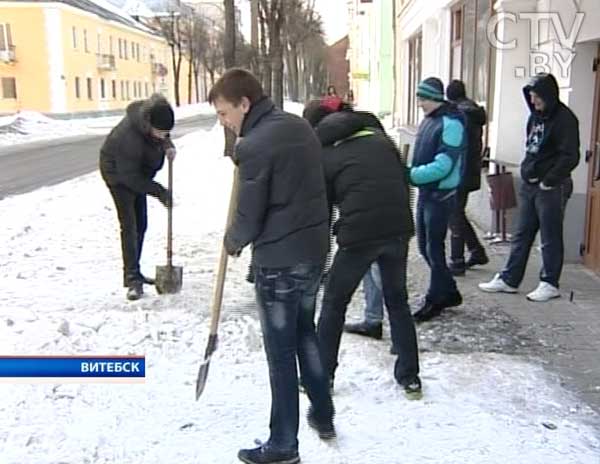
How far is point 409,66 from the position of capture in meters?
21.9

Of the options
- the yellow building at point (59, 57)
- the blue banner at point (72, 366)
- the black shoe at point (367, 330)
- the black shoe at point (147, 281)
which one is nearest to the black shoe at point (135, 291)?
the black shoe at point (147, 281)

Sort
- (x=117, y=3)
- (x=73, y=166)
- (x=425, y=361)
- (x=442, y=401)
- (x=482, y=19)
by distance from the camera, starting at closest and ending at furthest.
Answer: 1. (x=442, y=401)
2. (x=425, y=361)
3. (x=482, y=19)
4. (x=73, y=166)
5. (x=117, y=3)

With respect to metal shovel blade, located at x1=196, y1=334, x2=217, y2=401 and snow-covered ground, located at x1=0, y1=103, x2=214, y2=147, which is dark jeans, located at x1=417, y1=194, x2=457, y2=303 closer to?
metal shovel blade, located at x1=196, y1=334, x2=217, y2=401

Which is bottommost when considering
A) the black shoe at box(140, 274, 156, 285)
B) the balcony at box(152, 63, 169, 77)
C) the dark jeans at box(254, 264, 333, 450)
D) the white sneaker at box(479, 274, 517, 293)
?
the white sneaker at box(479, 274, 517, 293)

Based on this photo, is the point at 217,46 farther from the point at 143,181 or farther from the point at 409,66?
the point at 143,181

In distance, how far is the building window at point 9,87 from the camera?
1962 inches

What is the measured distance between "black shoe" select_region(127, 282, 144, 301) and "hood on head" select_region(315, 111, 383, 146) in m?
2.77

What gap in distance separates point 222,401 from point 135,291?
2.24m

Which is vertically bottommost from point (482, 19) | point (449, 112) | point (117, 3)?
point (449, 112)

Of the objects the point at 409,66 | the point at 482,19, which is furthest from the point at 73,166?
the point at 482,19

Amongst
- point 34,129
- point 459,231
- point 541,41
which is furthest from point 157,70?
point 459,231

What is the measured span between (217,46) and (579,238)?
189 ft

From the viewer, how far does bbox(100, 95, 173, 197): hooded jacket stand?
590cm

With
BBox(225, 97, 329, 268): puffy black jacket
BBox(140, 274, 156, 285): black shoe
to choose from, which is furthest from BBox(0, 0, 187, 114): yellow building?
BBox(225, 97, 329, 268): puffy black jacket
